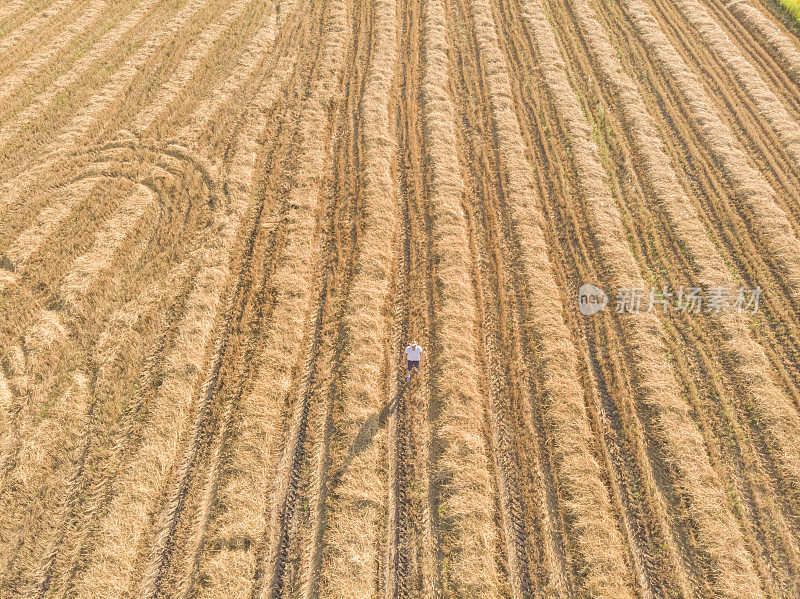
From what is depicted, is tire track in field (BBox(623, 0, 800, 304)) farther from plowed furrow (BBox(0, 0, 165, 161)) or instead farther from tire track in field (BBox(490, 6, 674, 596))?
plowed furrow (BBox(0, 0, 165, 161))

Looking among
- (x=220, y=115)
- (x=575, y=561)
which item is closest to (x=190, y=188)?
(x=220, y=115)

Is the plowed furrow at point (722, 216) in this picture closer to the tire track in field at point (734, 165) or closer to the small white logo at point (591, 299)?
the tire track in field at point (734, 165)

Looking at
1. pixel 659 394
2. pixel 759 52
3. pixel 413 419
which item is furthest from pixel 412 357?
pixel 759 52

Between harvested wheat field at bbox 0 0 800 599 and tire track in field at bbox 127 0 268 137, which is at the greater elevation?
tire track in field at bbox 127 0 268 137

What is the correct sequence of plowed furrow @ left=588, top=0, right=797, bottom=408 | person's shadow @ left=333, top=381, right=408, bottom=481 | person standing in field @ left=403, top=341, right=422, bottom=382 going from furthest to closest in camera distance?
1. plowed furrow @ left=588, top=0, right=797, bottom=408
2. person standing in field @ left=403, top=341, right=422, bottom=382
3. person's shadow @ left=333, top=381, right=408, bottom=481

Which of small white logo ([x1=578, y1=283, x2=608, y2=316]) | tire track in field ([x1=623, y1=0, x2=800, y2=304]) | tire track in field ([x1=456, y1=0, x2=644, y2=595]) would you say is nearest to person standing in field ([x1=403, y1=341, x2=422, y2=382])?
tire track in field ([x1=456, y1=0, x2=644, y2=595])

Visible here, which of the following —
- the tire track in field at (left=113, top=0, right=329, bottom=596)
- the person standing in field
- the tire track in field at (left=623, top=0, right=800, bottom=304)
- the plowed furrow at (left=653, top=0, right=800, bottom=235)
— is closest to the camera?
the tire track in field at (left=113, top=0, right=329, bottom=596)
